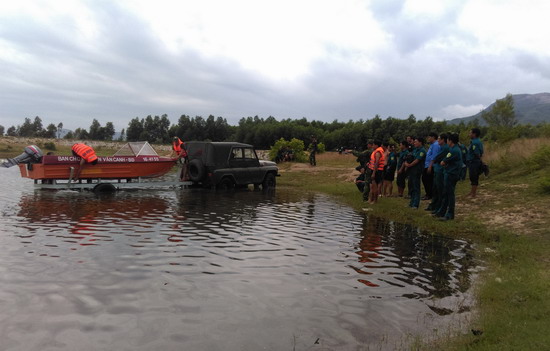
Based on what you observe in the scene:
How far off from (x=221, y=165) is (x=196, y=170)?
1035 millimetres

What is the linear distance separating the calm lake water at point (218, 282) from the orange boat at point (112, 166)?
12.2 ft

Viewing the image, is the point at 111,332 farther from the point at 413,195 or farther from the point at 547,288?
the point at 413,195

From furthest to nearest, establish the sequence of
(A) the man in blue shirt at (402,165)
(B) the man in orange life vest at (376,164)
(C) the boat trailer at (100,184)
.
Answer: (C) the boat trailer at (100,184)
(A) the man in blue shirt at (402,165)
(B) the man in orange life vest at (376,164)

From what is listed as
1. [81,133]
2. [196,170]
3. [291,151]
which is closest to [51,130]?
[81,133]

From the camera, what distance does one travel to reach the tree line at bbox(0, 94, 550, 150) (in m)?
67.7

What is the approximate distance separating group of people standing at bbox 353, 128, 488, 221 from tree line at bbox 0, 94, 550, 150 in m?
49.7

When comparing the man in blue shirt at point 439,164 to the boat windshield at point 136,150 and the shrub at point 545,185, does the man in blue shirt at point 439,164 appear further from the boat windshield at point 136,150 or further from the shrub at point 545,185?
the boat windshield at point 136,150

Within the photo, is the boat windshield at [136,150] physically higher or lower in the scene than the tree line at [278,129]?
lower

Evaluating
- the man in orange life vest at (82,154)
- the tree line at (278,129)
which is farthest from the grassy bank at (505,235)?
the tree line at (278,129)

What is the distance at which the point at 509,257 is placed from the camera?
7.16m

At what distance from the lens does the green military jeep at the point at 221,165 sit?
16656 mm

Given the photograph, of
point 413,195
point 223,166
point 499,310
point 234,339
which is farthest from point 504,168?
point 234,339

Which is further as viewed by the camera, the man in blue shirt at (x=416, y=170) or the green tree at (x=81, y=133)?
the green tree at (x=81, y=133)

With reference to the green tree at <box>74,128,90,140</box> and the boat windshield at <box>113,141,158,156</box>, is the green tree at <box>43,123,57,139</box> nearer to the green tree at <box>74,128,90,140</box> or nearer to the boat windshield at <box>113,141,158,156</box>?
the green tree at <box>74,128,90,140</box>
